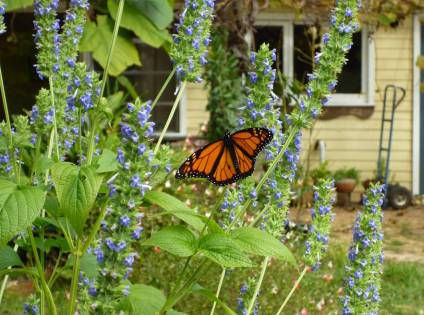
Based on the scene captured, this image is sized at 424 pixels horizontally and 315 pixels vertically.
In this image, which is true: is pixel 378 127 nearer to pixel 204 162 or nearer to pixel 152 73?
pixel 152 73

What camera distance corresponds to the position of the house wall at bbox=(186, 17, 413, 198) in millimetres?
13367

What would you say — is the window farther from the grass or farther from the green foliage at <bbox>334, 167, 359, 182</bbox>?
the grass

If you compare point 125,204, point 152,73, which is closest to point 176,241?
point 125,204

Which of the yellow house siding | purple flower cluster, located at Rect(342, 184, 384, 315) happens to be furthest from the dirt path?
purple flower cluster, located at Rect(342, 184, 384, 315)

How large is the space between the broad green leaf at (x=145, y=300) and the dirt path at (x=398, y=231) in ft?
21.7

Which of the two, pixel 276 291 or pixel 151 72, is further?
pixel 151 72

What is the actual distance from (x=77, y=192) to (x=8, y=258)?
54 cm

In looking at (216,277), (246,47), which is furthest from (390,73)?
(216,277)

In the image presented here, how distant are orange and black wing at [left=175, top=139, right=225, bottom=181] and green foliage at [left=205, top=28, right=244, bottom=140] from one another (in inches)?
292

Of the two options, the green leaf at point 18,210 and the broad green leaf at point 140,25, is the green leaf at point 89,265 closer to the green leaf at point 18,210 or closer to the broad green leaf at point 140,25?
the green leaf at point 18,210

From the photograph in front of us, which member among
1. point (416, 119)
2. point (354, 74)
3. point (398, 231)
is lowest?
point (398, 231)

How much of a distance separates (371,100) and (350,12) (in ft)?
36.6

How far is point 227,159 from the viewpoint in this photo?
234 centimetres

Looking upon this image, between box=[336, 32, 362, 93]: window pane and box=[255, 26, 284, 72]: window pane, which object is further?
box=[336, 32, 362, 93]: window pane
